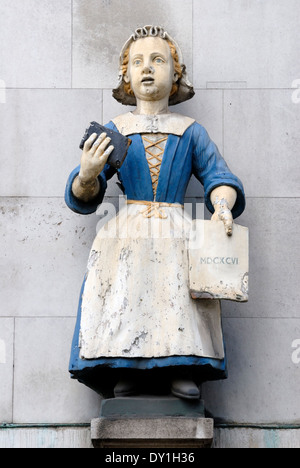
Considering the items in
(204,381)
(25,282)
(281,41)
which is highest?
(281,41)

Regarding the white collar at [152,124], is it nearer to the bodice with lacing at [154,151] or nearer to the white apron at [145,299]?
the bodice with lacing at [154,151]

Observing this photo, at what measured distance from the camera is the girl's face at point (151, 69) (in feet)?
28.9

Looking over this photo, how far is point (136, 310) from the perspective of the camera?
8305mm

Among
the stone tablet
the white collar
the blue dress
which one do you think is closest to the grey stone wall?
the blue dress

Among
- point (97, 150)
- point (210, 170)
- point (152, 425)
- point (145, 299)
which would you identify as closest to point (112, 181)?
point (210, 170)

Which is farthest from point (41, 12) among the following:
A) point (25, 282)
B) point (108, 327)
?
point (108, 327)

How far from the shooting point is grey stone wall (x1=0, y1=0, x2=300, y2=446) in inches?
353

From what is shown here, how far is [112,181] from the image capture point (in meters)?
9.34

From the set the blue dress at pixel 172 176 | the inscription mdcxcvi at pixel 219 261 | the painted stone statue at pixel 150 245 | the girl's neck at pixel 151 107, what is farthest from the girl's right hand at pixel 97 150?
the inscription mdcxcvi at pixel 219 261

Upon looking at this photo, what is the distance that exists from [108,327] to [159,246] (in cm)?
61

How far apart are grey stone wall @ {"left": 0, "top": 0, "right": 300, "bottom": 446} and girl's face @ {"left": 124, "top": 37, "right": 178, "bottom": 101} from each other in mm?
601

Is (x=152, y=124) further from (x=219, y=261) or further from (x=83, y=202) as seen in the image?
(x=219, y=261)

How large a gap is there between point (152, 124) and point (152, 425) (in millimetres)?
1960

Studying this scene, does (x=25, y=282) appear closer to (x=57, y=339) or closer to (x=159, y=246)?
(x=57, y=339)
